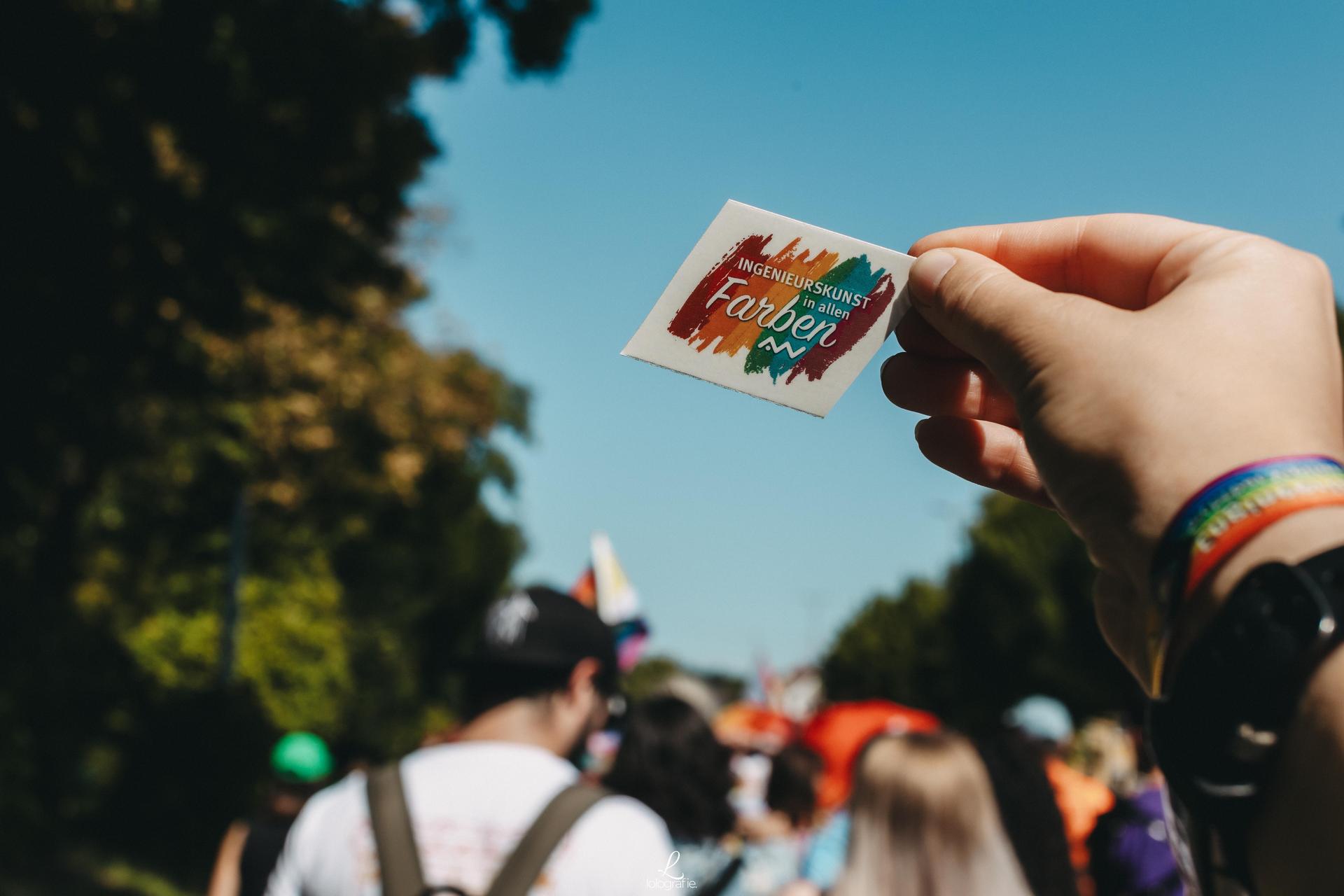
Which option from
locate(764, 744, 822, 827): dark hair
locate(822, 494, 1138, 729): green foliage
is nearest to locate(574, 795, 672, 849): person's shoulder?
locate(764, 744, 822, 827): dark hair

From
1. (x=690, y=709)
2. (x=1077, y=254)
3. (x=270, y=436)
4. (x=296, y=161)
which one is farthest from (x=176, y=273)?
(x=270, y=436)

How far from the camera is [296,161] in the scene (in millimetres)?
7734

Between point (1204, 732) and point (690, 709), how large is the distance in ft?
15.5

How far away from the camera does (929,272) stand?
4.33 feet

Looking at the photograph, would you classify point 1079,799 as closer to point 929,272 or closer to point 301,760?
point 301,760

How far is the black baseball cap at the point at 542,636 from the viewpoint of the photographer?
2.87m

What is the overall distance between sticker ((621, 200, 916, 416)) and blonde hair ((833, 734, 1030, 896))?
204cm

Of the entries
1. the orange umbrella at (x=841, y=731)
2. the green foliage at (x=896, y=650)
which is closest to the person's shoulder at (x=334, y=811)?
the orange umbrella at (x=841, y=731)

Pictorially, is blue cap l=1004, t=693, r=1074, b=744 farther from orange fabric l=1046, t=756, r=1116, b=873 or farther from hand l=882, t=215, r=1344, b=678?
hand l=882, t=215, r=1344, b=678

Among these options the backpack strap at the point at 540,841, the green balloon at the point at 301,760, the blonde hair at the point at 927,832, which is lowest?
the green balloon at the point at 301,760

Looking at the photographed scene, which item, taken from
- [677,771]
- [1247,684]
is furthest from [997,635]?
[1247,684]

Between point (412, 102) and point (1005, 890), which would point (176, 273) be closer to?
point (412, 102)

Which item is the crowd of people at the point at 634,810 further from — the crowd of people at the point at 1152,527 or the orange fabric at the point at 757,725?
the orange fabric at the point at 757,725

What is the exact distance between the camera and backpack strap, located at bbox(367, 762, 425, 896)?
7.36 ft
